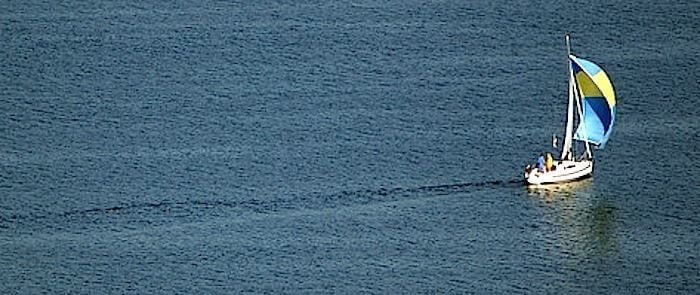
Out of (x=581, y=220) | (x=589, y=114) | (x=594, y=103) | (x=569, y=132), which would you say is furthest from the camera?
(x=589, y=114)

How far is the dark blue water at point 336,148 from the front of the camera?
379ft

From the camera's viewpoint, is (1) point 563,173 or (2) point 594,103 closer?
(1) point 563,173

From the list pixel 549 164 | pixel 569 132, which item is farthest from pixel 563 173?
pixel 569 132

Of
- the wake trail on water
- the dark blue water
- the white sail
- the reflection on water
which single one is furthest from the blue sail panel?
the wake trail on water

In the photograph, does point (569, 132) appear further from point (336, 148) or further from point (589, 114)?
point (336, 148)

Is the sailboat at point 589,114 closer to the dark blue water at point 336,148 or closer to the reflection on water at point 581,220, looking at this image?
the dark blue water at point 336,148

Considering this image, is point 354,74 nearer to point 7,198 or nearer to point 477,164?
point 477,164

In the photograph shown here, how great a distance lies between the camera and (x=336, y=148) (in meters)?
134

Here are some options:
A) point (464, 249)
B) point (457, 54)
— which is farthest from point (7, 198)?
point (457, 54)

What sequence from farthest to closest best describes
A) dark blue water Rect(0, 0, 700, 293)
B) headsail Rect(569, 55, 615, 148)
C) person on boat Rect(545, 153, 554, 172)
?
headsail Rect(569, 55, 615, 148) → person on boat Rect(545, 153, 554, 172) → dark blue water Rect(0, 0, 700, 293)

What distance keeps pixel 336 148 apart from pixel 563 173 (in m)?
14.2

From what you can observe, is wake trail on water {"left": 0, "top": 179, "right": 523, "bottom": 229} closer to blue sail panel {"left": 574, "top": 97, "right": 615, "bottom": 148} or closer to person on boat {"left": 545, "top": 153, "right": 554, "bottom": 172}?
person on boat {"left": 545, "top": 153, "right": 554, "bottom": 172}

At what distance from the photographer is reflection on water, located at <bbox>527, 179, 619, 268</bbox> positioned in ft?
384

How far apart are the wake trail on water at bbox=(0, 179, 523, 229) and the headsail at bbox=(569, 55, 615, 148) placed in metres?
6.41
